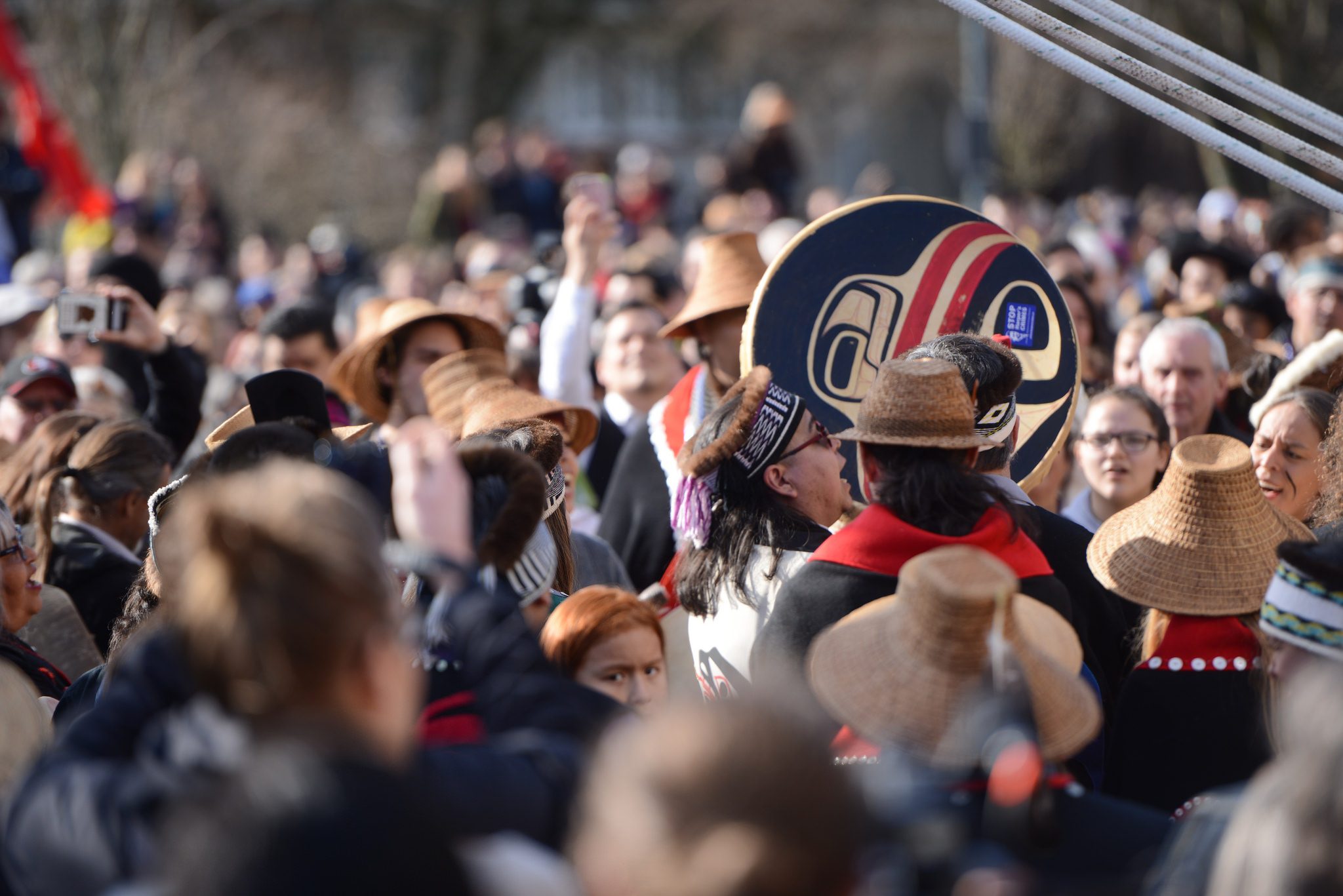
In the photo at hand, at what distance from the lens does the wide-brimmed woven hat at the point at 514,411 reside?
4531 millimetres

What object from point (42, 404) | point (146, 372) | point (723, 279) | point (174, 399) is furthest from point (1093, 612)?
point (42, 404)

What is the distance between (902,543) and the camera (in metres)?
3.01

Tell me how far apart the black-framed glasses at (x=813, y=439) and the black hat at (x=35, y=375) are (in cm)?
350

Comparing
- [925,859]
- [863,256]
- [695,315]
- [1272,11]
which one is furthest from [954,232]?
[1272,11]

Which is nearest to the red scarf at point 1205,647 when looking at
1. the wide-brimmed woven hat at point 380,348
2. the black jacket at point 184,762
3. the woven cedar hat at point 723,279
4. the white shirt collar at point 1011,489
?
the white shirt collar at point 1011,489

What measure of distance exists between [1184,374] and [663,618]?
2438mm

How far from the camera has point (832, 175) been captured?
131 feet

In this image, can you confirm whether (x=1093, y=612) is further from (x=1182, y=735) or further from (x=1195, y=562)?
(x=1182, y=735)

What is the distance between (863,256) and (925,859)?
2.40 meters

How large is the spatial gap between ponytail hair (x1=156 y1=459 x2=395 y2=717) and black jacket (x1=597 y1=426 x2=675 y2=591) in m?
2.98

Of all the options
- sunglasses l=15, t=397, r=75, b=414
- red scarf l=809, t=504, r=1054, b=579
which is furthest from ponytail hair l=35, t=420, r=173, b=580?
red scarf l=809, t=504, r=1054, b=579

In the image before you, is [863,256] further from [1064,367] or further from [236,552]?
[236,552]

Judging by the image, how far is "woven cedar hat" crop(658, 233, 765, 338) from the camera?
5352mm

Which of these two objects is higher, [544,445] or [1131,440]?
[544,445]
